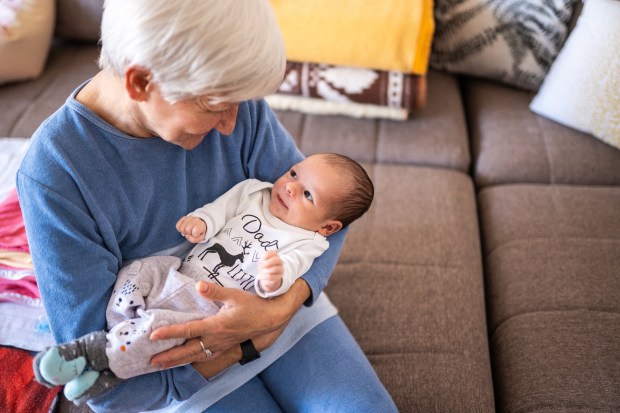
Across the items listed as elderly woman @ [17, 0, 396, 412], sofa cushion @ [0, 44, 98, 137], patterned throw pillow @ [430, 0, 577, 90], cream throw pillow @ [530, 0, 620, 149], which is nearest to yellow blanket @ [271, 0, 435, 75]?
patterned throw pillow @ [430, 0, 577, 90]

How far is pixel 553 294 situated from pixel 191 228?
100cm

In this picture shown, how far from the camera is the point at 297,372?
1.25 metres

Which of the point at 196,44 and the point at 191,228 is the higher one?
the point at 196,44

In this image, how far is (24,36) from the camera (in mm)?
2014

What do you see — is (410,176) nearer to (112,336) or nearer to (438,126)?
(438,126)

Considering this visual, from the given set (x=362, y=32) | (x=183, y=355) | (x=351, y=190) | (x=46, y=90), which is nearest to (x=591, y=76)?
(x=362, y=32)

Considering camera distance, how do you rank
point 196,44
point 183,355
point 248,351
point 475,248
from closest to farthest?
1. point 196,44
2. point 183,355
3. point 248,351
4. point 475,248

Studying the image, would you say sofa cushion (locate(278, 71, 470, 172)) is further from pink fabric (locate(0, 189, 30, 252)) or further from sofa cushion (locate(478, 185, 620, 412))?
pink fabric (locate(0, 189, 30, 252))

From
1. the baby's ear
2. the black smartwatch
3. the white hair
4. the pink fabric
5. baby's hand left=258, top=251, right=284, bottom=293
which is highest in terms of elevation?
the white hair

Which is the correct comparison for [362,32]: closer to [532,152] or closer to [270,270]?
[532,152]

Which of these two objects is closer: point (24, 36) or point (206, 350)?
point (206, 350)

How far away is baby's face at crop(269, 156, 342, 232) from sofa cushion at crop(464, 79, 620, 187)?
856mm

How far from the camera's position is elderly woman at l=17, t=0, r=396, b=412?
0.92m

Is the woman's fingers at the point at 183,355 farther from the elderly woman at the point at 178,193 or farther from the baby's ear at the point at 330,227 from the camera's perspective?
the baby's ear at the point at 330,227
